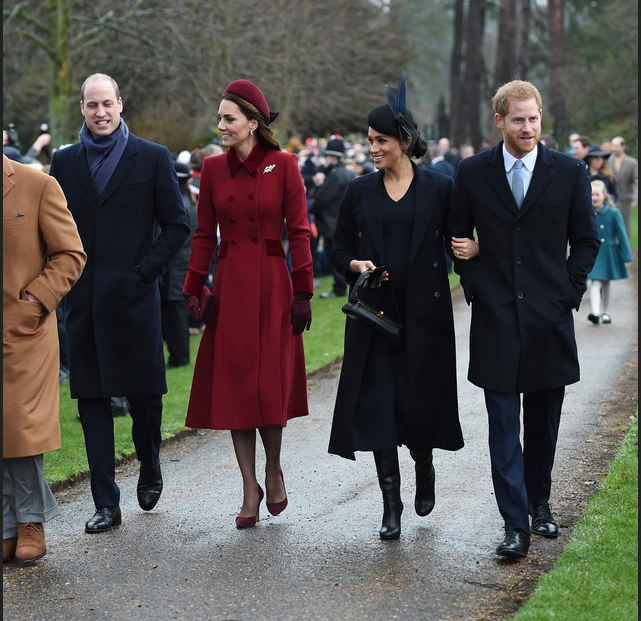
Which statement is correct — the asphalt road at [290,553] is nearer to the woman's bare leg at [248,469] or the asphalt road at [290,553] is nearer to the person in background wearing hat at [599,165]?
the woman's bare leg at [248,469]

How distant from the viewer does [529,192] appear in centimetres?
566

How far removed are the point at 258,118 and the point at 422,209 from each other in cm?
99

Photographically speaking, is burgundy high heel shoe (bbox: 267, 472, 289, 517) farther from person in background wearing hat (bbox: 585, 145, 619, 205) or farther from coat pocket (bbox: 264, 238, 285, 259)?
person in background wearing hat (bbox: 585, 145, 619, 205)

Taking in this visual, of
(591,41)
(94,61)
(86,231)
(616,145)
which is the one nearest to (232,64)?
(94,61)

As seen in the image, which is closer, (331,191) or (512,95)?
(512,95)

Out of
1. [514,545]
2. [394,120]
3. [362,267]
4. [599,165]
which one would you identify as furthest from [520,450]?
[599,165]

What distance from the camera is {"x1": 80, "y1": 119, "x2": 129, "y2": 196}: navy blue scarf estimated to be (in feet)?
20.6

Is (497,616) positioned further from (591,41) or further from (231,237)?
(591,41)

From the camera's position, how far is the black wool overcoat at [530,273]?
5.66 m

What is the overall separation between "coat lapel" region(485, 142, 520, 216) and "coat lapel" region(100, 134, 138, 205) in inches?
72.8

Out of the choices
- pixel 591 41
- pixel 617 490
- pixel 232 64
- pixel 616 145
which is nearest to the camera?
pixel 617 490

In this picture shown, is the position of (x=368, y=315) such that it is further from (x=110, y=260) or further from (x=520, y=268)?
(x=110, y=260)

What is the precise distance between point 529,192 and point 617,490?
1.91m

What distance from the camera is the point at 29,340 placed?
221 inches
